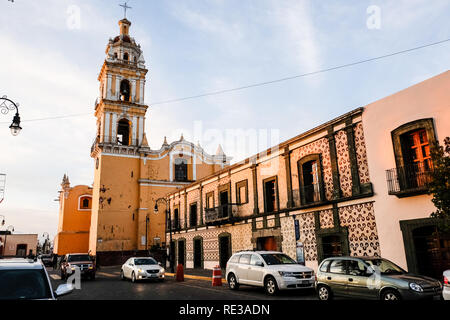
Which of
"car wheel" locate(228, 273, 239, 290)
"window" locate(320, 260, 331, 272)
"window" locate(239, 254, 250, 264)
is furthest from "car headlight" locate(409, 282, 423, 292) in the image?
"car wheel" locate(228, 273, 239, 290)

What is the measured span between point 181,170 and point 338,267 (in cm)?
3614

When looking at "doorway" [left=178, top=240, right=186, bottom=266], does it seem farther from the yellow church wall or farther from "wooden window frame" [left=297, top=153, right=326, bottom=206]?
"wooden window frame" [left=297, top=153, right=326, bottom=206]

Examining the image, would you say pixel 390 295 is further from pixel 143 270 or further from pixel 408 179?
pixel 143 270

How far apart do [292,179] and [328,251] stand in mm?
4443

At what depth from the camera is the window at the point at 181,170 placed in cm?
4550

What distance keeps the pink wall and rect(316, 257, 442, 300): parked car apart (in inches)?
170

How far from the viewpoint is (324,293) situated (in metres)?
11.1

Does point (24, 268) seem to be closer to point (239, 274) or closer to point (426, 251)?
point (239, 274)

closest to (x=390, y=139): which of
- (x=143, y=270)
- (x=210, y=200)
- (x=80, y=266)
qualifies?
(x=143, y=270)

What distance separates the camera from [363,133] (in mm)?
16156

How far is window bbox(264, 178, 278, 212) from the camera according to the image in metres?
21.8

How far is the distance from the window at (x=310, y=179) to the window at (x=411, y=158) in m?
4.10

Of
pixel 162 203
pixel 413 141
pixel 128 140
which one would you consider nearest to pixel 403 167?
pixel 413 141
